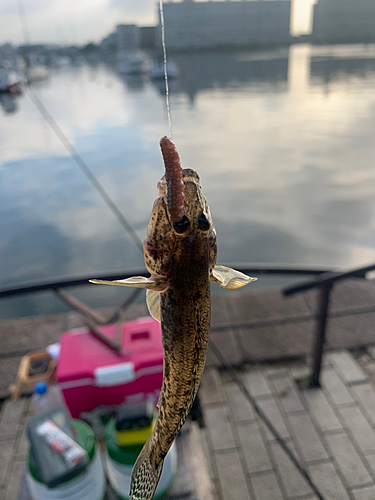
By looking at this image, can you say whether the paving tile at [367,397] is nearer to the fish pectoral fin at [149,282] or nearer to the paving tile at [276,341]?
the paving tile at [276,341]

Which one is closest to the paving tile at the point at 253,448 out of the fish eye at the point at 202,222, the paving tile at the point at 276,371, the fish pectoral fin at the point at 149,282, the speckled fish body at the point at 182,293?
the paving tile at the point at 276,371

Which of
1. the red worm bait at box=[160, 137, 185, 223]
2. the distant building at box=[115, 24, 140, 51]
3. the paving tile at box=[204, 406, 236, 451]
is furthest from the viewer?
the distant building at box=[115, 24, 140, 51]

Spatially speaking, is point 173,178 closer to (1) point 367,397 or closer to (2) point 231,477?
(2) point 231,477

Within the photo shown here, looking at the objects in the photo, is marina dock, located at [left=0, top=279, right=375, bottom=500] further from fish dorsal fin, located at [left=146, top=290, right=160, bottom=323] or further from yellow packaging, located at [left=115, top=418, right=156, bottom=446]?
fish dorsal fin, located at [left=146, top=290, right=160, bottom=323]

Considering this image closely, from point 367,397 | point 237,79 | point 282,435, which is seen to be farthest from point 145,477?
point 237,79

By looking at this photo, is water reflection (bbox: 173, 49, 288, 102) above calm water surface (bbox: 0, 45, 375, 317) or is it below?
above

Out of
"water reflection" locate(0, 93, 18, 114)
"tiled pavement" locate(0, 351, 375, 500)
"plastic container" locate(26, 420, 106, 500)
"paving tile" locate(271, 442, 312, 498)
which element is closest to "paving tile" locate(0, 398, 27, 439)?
"tiled pavement" locate(0, 351, 375, 500)

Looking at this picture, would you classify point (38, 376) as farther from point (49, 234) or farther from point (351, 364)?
point (49, 234)
